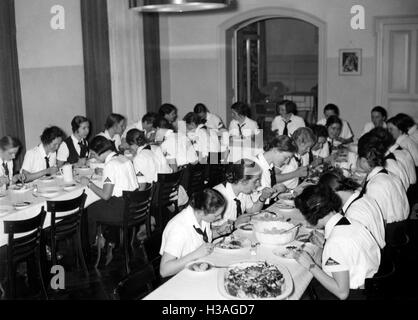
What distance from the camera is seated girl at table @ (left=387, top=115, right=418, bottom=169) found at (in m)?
6.90

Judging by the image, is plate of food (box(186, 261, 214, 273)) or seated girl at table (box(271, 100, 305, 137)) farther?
seated girl at table (box(271, 100, 305, 137))

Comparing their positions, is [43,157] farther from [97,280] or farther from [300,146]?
[300,146]

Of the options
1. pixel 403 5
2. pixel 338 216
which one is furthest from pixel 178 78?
pixel 338 216

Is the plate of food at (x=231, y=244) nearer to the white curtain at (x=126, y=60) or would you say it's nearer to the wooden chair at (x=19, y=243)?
the wooden chair at (x=19, y=243)

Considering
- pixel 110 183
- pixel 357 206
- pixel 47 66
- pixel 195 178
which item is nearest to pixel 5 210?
pixel 110 183

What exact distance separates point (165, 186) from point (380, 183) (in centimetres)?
235

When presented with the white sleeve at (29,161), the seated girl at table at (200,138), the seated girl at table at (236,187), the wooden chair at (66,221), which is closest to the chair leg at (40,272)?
the wooden chair at (66,221)

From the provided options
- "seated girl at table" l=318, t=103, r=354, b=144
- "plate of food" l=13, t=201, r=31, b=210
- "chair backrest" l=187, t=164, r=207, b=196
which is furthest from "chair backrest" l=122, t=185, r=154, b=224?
"seated girl at table" l=318, t=103, r=354, b=144

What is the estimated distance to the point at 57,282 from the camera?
17.2 feet

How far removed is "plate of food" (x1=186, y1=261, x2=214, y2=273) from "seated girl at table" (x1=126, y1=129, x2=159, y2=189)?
2780 mm

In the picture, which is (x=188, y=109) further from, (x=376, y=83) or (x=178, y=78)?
(x=376, y=83)

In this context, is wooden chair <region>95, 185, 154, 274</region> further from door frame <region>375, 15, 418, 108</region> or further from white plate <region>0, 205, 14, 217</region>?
door frame <region>375, 15, 418, 108</region>

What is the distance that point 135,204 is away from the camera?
17.6 feet

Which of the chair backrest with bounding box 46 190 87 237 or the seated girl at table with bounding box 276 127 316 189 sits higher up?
the seated girl at table with bounding box 276 127 316 189
